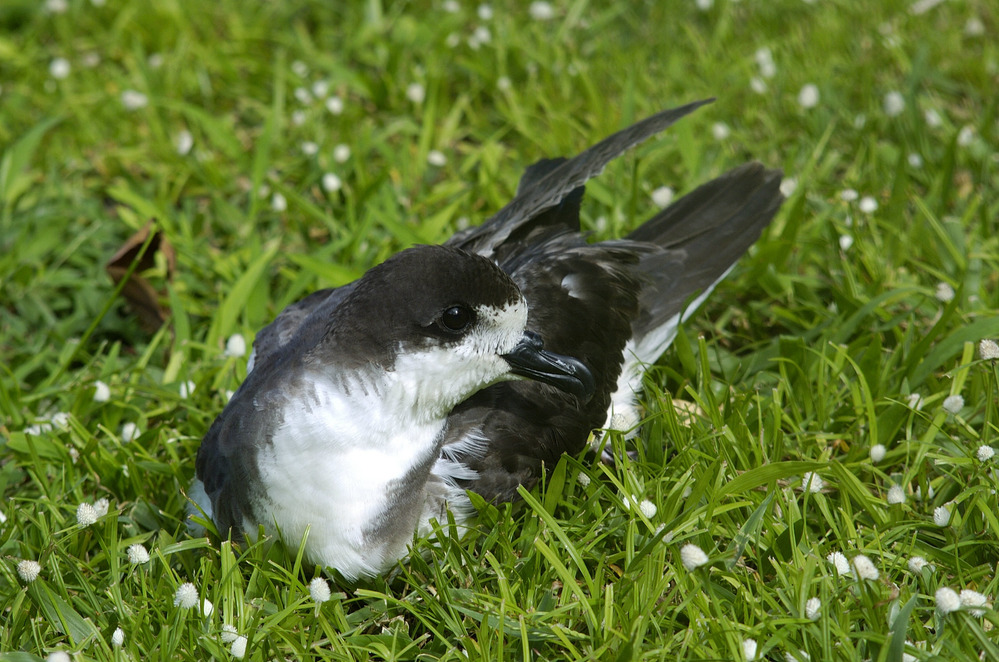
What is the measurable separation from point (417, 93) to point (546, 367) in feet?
9.58

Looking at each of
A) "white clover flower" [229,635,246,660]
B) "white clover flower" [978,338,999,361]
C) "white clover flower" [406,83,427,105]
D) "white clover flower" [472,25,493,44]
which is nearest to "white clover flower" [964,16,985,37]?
"white clover flower" [472,25,493,44]

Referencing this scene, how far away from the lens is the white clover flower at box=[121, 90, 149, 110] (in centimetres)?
547

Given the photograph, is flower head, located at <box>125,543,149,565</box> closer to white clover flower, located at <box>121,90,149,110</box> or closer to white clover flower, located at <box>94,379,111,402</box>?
white clover flower, located at <box>94,379,111,402</box>

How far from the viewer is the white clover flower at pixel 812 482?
3.15 m

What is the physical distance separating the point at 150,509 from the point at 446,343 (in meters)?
1.45

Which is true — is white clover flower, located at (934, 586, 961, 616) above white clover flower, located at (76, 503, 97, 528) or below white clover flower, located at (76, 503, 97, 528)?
above

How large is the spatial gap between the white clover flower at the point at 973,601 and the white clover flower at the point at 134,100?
15.6 feet

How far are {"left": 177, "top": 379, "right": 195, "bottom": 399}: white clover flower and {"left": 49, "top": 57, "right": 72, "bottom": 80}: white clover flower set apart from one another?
2760mm

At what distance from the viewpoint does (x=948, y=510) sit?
3.09m

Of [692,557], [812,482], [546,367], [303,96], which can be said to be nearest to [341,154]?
[303,96]

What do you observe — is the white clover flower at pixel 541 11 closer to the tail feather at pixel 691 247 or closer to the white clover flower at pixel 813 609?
the tail feather at pixel 691 247

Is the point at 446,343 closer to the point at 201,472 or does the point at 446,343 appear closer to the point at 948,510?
the point at 201,472

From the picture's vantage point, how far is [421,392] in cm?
292

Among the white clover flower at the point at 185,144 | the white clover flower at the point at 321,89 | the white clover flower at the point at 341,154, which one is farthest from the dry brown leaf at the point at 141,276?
the white clover flower at the point at 321,89
